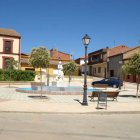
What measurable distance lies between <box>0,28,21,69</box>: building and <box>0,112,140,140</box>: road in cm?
4074

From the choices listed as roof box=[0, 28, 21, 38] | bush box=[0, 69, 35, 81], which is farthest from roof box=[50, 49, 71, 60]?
bush box=[0, 69, 35, 81]

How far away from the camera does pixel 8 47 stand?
5641 cm

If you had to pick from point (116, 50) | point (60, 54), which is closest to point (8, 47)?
point (116, 50)

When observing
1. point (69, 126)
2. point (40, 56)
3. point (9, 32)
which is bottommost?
point (69, 126)

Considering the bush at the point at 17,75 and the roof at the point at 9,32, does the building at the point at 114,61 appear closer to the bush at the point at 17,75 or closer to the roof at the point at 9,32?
the roof at the point at 9,32

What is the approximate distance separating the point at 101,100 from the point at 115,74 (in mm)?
51525

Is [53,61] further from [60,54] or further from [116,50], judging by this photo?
[60,54]

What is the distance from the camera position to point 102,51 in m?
80.6

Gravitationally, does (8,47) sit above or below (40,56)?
above

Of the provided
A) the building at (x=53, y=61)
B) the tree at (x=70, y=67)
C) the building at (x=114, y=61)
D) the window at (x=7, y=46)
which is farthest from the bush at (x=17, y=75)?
the building at (x=114, y=61)

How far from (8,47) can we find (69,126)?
4499 cm

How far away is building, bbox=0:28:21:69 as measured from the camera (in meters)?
55.9

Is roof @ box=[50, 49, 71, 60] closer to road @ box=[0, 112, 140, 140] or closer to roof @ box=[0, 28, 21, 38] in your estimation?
roof @ box=[0, 28, 21, 38]

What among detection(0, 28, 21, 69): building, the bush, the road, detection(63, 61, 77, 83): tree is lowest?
the road
